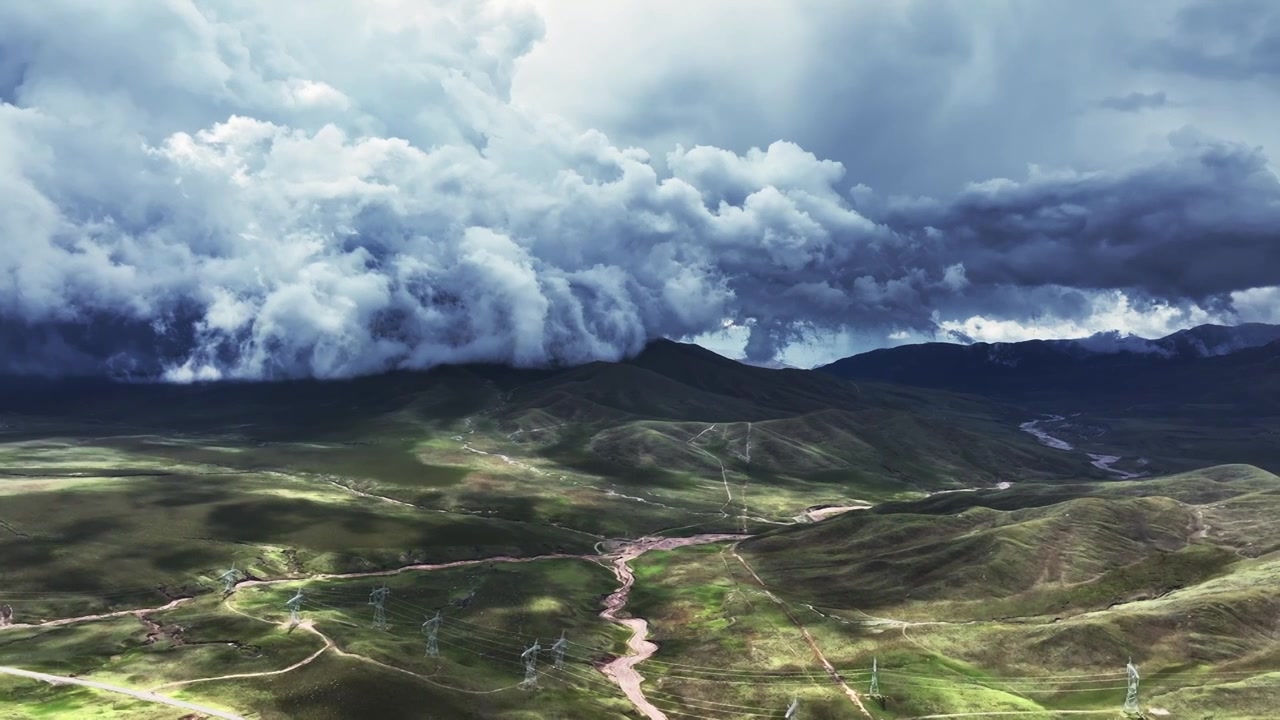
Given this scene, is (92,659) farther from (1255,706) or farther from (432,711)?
(1255,706)

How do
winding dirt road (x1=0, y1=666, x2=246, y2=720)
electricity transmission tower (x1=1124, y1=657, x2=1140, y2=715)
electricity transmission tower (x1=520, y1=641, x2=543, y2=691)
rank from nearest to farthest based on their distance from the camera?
winding dirt road (x1=0, y1=666, x2=246, y2=720) < electricity transmission tower (x1=1124, y1=657, x2=1140, y2=715) < electricity transmission tower (x1=520, y1=641, x2=543, y2=691)

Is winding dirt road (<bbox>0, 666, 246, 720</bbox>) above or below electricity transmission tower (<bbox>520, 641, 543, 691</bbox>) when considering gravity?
above

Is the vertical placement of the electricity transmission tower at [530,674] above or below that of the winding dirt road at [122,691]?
below

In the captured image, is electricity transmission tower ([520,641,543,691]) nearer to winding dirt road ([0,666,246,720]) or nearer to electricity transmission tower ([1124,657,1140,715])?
winding dirt road ([0,666,246,720])

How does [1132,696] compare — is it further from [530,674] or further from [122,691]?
[122,691]

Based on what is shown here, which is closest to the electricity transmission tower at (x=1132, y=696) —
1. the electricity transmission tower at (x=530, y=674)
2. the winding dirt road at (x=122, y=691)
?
the electricity transmission tower at (x=530, y=674)

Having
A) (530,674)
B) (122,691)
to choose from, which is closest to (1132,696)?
(530,674)

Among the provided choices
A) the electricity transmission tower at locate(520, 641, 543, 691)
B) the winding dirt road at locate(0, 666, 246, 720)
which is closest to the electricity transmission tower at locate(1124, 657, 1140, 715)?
the electricity transmission tower at locate(520, 641, 543, 691)

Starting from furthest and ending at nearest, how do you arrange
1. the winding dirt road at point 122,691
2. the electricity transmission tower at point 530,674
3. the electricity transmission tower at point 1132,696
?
the electricity transmission tower at point 530,674
the electricity transmission tower at point 1132,696
the winding dirt road at point 122,691

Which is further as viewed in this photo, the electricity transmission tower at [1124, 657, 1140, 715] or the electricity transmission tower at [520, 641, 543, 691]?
the electricity transmission tower at [520, 641, 543, 691]

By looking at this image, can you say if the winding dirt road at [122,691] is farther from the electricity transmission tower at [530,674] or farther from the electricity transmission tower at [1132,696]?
the electricity transmission tower at [1132,696]

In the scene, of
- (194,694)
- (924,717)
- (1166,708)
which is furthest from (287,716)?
(1166,708)
